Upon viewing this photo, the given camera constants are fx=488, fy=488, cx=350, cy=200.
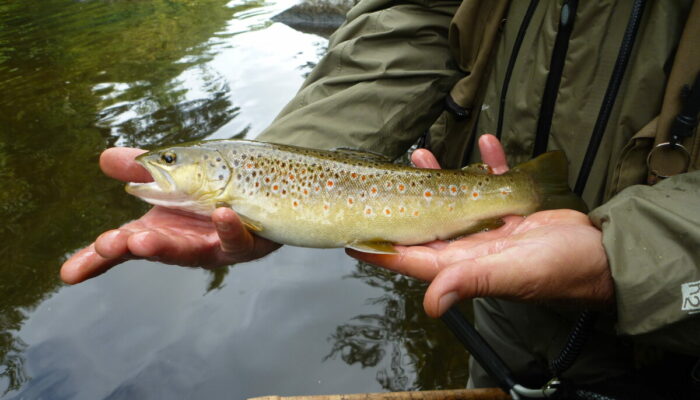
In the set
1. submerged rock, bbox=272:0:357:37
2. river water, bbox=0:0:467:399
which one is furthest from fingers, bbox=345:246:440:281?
submerged rock, bbox=272:0:357:37

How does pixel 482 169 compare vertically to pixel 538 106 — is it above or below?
below

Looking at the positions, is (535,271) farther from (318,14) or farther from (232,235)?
(318,14)

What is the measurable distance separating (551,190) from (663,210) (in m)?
0.54

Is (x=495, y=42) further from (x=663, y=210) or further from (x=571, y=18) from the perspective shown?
(x=663, y=210)

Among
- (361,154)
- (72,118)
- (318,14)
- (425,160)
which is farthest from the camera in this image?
(318,14)

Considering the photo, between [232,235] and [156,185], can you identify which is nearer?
[232,235]

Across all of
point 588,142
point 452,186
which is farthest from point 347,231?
point 588,142

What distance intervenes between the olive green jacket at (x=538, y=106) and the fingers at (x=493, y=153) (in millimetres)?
44

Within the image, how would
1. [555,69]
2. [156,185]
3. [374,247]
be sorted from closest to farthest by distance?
[555,69] < [374,247] < [156,185]

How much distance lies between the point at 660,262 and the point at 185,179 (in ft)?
5.88

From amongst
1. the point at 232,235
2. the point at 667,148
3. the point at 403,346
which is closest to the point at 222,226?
the point at 232,235

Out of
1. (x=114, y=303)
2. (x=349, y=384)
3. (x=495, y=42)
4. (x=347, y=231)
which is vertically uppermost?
(x=495, y=42)

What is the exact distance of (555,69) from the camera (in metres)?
1.90

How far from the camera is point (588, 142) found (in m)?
1.86
